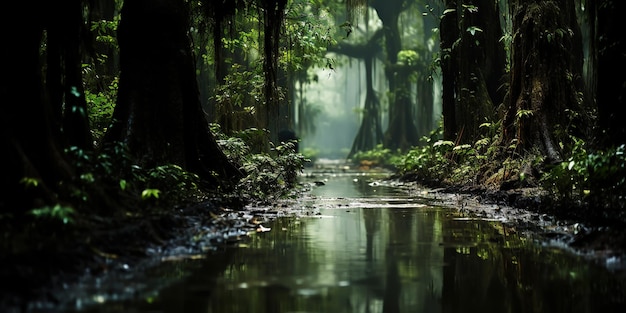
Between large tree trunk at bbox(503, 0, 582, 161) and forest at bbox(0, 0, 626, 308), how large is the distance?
27mm

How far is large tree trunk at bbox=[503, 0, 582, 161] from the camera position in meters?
11.1

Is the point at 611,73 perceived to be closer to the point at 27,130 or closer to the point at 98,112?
the point at 27,130

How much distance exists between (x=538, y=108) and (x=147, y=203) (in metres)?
7.34

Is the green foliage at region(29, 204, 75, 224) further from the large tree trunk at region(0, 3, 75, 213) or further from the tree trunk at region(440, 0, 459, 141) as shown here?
the tree trunk at region(440, 0, 459, 141)

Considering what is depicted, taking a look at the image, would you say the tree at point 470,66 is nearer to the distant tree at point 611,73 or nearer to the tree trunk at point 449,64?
the tree trunk at point 449,64

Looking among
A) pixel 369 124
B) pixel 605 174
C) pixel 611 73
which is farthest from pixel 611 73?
pixel 369 124

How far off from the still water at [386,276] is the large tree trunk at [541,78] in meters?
4.71

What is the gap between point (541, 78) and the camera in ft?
36.8

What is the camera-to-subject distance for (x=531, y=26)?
11.4 metres

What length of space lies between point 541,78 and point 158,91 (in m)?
6.56

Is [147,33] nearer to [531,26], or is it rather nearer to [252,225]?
[252,225]

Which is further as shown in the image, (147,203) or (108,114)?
(108,114)

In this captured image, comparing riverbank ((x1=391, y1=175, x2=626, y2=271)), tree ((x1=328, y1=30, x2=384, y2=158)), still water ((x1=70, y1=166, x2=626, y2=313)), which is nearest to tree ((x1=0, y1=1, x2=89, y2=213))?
still water ((x1=70, y1=166, x2=626, y2=313))

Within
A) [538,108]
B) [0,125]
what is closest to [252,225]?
[0,125]
